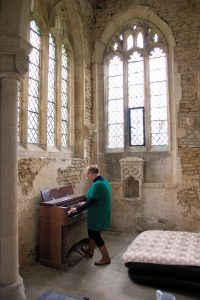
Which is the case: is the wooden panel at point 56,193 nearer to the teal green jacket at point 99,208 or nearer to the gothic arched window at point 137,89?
the teal green jacket at point 99,208

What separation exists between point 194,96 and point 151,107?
1044 millimetres

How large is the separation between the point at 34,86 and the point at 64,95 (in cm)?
119

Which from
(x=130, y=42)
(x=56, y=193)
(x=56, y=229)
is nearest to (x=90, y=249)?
(x=56, y=229)

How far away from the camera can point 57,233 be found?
448 centimetres

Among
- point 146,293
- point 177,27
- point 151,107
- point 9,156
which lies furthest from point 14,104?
point 177,27

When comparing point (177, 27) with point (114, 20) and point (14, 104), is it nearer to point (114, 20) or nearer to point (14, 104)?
point (114, 20)

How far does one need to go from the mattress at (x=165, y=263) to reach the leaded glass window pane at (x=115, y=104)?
3.17 metres

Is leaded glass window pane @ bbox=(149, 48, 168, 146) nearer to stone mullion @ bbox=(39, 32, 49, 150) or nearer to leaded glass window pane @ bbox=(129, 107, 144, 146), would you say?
leaded glass window pane @ bbox=(129, 107, 144, 146)

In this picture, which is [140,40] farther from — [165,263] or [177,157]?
[165,263]

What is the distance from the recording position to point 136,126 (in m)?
6.84

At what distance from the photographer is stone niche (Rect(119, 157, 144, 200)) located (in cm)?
646

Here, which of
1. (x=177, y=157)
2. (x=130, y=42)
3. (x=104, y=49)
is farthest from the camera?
(x=104, y=49)

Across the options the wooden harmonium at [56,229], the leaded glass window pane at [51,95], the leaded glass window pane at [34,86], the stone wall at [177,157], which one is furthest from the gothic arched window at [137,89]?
the wooden harmonium at [56,229]

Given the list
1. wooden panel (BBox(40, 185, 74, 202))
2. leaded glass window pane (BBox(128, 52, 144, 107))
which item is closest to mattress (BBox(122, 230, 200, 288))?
wooden panel (BBox(40, 185, 74, 202))
